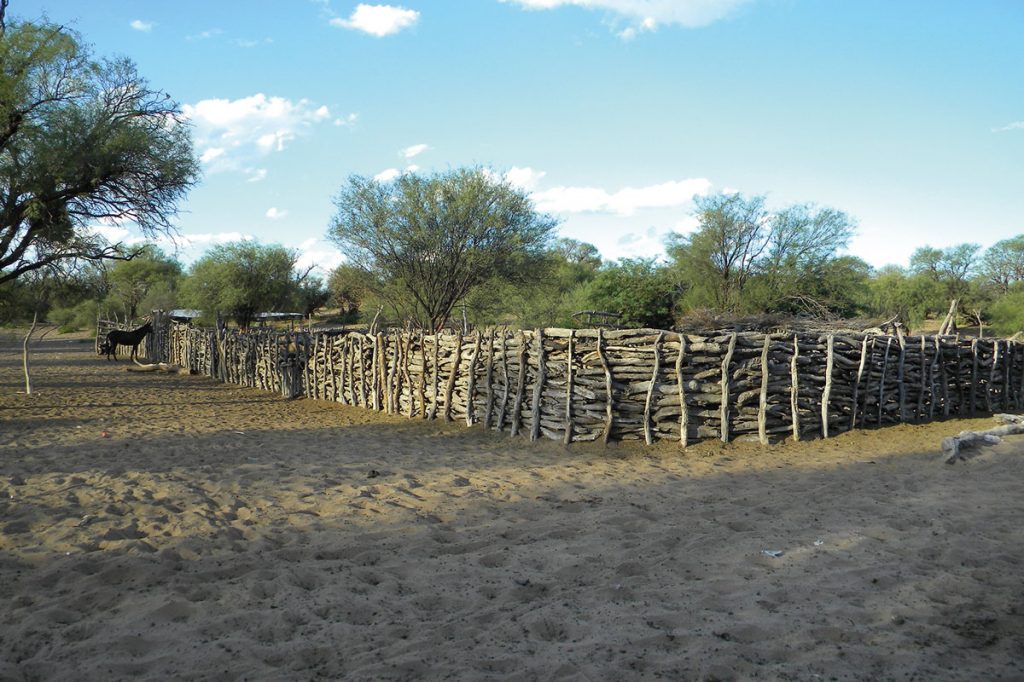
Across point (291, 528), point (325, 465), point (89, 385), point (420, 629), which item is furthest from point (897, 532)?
point (89, 385)

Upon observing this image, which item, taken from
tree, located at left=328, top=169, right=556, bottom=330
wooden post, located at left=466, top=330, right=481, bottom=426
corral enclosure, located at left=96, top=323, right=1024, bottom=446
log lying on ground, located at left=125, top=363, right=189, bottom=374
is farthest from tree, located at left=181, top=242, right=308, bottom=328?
wooden post, located at left=466, top=330, right=481, bottom=426

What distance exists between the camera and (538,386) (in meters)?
8.96

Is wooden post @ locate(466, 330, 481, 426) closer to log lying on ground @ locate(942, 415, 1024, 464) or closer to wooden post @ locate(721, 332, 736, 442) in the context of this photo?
wooden post @ locate(721, 332, 736, 442)

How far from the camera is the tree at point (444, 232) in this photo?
17.3 meters

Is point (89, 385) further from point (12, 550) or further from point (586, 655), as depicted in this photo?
point (586, 655)

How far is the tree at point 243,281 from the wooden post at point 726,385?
26.4 m

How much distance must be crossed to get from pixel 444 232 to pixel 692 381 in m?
10.7

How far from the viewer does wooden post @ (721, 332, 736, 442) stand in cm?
806

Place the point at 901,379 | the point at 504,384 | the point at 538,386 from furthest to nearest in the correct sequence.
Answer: the point at 504,384
the point at 901,379
the point at 538,386

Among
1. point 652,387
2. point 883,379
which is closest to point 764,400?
point 652,387

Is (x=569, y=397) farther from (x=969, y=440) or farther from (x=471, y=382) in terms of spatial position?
(x=969, y=440)

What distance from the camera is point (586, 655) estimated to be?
10.0ft

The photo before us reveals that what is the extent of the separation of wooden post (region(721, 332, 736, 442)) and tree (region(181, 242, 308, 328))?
26439mm

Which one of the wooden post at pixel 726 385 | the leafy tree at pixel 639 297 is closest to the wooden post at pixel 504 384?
the wooden post at pixel 726 385
